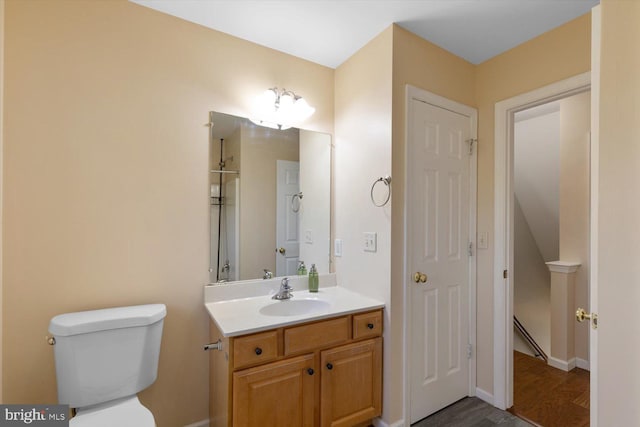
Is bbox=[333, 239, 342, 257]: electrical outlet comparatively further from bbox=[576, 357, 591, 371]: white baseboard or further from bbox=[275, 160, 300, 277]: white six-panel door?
bbox=[576, 357, 591, 371]: white baseboard

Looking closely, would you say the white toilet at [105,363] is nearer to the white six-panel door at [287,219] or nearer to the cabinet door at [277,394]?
the cabinet door at [277,394]

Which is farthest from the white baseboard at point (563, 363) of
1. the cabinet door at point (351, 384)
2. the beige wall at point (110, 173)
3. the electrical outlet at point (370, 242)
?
the beige wall at point (110, 173)

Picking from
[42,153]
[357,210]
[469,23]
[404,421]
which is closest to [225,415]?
[404,421]

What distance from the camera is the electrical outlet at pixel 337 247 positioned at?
2180 millimetres

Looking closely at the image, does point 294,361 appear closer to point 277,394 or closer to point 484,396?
point 277,394

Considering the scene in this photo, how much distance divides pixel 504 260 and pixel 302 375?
1.55 m

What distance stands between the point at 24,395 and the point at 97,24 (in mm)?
1883

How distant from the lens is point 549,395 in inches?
86.3

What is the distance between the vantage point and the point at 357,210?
2.02 metres

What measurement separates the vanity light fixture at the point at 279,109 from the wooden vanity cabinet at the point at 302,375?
53.0 inches

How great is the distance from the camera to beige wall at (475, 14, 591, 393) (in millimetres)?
1810

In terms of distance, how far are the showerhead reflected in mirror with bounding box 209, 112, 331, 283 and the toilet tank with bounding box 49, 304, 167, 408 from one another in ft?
1.56

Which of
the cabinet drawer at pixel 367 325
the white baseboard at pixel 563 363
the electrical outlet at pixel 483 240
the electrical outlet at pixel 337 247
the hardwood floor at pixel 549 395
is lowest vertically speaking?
the hardwood floor at pixel 549 395

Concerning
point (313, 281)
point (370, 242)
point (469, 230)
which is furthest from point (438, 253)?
point (313, 281)
